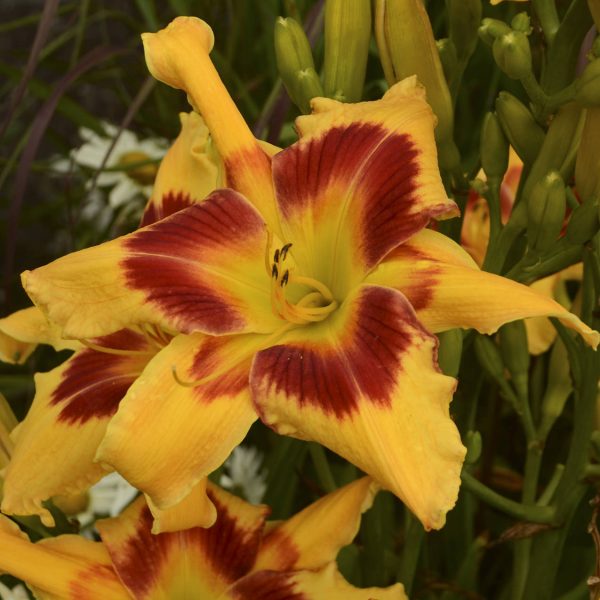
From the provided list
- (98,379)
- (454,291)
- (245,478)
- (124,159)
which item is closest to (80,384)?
(98,379)

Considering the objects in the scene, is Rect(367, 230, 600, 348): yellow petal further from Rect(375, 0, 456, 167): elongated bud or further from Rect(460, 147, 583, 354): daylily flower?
Rect(460, 147, 583, 354): daylily flower

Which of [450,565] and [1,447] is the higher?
[1,447]

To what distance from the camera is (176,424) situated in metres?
0.52

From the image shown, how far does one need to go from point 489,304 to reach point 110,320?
18cm

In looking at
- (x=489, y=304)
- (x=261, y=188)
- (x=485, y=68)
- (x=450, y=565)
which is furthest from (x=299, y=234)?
(x=485, y=68)

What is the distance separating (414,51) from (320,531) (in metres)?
0.25

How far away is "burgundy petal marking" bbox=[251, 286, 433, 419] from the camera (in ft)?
1.67

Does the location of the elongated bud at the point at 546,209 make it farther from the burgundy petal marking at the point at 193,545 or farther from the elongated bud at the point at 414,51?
the burgundy petal marking at the point at 193,545

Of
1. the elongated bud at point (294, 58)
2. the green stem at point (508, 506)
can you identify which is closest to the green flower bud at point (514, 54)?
the elongated bud at point (294, 58)

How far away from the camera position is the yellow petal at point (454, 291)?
0.50m

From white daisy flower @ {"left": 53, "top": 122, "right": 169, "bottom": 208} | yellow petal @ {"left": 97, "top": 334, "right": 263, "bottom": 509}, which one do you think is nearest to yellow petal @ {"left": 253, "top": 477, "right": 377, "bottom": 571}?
yellow petal @ {"left": 97, "top": 334, "right": 263, "bottom": 509}

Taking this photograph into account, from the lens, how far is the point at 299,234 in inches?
23.9

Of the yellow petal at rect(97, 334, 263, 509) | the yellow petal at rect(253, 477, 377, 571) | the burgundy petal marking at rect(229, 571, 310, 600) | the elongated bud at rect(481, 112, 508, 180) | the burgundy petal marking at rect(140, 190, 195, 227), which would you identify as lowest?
the burgundy petal marking at rect(229, 571, 310, 600)

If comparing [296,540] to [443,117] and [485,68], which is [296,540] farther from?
[485,68]
